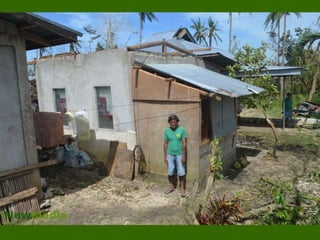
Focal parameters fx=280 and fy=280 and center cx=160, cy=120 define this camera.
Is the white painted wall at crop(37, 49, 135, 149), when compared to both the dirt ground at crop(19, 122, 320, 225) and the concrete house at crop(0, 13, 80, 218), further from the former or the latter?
the concrete house at crop(0, 13, 80, 218)

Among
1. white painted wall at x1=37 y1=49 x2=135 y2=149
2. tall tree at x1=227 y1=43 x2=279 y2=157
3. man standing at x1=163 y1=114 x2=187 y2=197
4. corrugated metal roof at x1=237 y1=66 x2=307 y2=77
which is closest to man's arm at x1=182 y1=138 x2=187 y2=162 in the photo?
man standing at x1=163 y1=114 x2=187 y2=197

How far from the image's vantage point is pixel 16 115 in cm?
556

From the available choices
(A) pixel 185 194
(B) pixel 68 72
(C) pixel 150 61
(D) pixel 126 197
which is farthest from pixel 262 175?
(B) pixel 68 72

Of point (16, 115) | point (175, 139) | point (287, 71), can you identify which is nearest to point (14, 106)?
point (16, 115)

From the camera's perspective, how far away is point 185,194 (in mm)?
6824

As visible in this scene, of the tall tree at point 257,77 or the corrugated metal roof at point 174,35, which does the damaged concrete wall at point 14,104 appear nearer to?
the tall tree at point 257,77

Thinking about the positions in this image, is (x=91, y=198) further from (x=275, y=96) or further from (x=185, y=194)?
(x=275, y=96)

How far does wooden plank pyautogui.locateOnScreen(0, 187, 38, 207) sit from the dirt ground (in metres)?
0.46

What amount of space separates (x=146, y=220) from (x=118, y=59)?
451 centimetres

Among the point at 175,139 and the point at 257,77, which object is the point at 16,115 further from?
the point at 257,77

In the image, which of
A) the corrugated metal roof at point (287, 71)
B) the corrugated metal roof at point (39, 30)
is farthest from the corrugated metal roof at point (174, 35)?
the corrugated metal roof at point (39, 30)

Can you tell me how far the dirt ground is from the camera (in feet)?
18.2

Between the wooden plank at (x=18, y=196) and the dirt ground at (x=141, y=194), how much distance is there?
46 centimetres

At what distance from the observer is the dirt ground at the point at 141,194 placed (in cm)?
554
